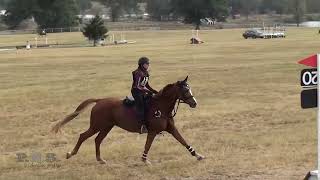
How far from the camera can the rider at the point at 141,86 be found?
1143 cm

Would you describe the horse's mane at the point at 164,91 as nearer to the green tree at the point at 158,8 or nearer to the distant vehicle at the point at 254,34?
the distant vehicle at the point at 254,34

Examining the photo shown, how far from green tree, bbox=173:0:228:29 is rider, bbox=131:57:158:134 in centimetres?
13045

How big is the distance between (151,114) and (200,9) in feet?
444

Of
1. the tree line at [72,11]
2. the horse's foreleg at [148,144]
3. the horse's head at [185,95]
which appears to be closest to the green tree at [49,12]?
the tree line at [72,11]

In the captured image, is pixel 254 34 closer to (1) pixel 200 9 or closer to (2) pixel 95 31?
(2) pixel 95 31

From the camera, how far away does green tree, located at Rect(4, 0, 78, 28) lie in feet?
433

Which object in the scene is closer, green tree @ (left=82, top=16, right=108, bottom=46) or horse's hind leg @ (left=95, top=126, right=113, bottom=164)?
horse's hind leg @ (left=95, top=126, right=113, bottom=164)

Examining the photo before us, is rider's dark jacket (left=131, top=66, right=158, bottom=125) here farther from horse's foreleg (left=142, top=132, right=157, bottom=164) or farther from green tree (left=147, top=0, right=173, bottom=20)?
green tree (left=147, top=0, right=173, bottom=20)

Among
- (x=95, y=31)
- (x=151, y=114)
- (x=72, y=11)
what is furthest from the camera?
(x=72, y=11)

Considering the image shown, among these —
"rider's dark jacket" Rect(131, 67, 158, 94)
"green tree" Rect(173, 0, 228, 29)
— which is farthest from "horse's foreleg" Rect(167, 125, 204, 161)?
"green tree" Rect(173, 0, 228, 29)

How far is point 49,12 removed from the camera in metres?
132

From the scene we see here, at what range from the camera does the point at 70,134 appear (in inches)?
632

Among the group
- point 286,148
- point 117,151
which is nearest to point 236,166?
point 286,148

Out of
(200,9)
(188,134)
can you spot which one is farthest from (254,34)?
(188,134)
